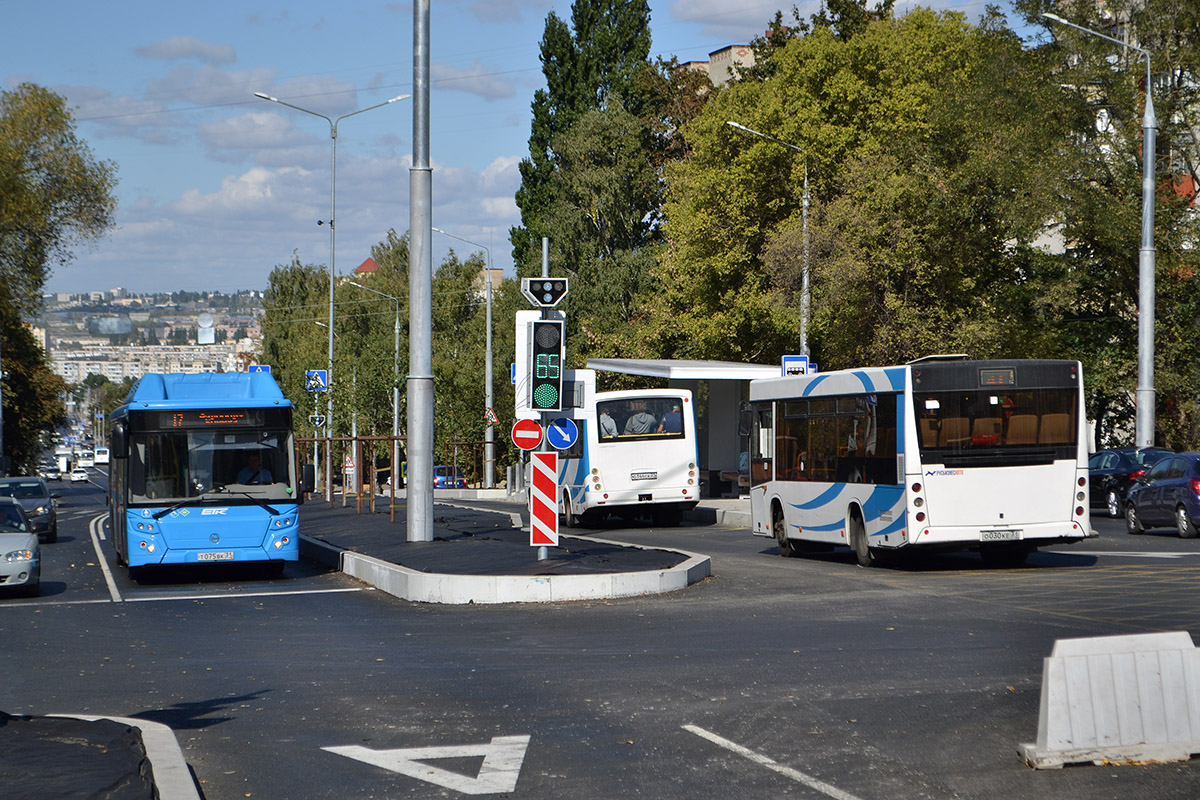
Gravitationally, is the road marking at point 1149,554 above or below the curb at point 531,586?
below

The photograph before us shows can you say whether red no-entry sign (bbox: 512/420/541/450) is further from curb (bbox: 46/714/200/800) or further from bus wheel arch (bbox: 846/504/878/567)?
curb (bbox: 46/714/200/800)

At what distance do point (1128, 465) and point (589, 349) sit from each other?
3235 centimetres

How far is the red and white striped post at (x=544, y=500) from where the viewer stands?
1802cm

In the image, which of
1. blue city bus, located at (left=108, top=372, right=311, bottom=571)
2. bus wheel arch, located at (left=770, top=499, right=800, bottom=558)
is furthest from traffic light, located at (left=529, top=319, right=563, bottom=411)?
bus wheel arch, located at (left=770, top=499, right=800, bottom=558)

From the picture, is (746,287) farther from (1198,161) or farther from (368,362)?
(368,362)

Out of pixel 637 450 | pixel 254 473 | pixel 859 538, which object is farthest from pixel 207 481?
pixel 637 450

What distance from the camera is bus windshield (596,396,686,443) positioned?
3106cm

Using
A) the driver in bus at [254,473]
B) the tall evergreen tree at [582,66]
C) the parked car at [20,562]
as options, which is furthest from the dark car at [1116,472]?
the tall evergreen tree at [582,66]

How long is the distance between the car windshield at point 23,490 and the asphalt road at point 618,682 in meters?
19.2

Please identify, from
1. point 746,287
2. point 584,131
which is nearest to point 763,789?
point 746,287

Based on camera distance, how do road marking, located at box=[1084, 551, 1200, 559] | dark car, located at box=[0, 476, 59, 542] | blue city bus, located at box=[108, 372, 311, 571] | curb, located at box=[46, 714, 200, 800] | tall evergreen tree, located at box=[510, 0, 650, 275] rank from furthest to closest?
1. tall evergreen tree, located at box=[510, 0, 650, 275]
2. dark car, located at box=[0, 476, 59, 542]
3. blue city bus, located at box=[108, 372, 311, 571]
4. road marking, located at box=[1084, 551, 1200, 559]
5. curb, located at box=[46, 714, 200, 800]

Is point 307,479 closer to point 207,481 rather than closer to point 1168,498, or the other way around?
point 207,481

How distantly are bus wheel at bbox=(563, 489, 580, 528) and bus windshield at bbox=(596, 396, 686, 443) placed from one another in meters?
2.35

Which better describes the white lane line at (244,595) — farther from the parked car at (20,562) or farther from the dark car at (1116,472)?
the dark car at (1116,472)
